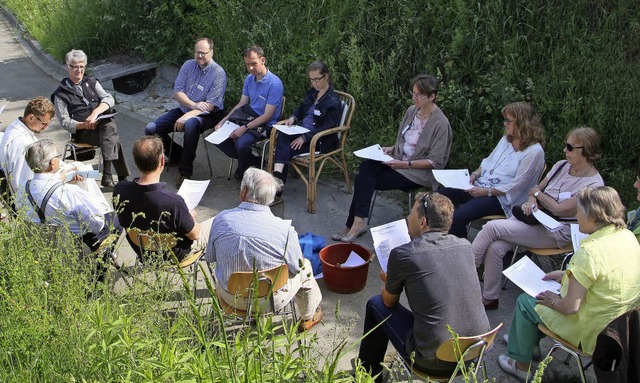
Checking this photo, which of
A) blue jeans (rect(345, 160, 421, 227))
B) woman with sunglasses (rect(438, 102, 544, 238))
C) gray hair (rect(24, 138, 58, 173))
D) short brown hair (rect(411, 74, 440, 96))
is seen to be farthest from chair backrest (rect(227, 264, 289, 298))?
short brown hair (rect(411, 74, 440, 96))

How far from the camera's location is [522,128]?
572cm

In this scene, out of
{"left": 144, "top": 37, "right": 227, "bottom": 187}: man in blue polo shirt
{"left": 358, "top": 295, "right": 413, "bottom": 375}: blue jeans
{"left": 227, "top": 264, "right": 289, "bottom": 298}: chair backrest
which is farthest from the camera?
{"left": 144, "top": 37, "right": 227, "bottom": 187}: man in blue polo shirt

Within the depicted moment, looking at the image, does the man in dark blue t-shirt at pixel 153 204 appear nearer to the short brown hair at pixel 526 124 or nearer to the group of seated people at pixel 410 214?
the group of seated people at pixel 410 214

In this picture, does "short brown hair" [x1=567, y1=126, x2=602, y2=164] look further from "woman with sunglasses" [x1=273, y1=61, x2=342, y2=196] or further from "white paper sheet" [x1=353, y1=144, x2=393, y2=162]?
"woman with sunglasses" [x1=273, y1=61, x2=342, y2=196]

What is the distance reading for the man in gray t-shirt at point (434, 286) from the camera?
150 inches

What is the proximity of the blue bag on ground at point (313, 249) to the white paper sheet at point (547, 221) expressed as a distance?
5.86 feet

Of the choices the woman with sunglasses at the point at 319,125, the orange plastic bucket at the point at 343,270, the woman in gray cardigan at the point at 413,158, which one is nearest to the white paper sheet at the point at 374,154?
the woman in gray cardigan at the point at 413,158

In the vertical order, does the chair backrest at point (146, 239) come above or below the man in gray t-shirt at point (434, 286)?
below

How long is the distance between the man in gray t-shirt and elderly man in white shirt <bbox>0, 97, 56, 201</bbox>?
353cm

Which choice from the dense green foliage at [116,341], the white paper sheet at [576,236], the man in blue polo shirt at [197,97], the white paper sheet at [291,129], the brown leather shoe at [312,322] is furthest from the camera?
the man in blue polo shirt at [197,97]

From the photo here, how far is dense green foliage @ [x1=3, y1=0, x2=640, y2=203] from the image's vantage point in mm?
6750

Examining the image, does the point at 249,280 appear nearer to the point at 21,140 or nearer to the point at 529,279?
the point at 529,279

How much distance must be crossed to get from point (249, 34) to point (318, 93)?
8.66 feet

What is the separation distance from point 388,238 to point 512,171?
1.63 m
